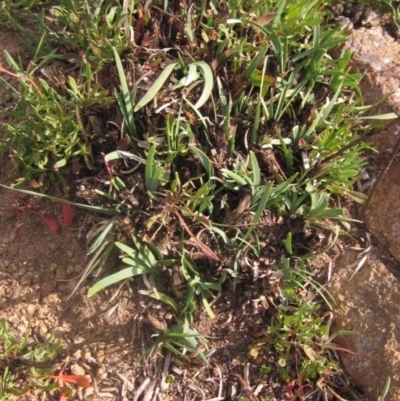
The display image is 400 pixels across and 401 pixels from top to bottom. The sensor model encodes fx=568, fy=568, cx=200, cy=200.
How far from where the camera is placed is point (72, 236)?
258 centimetres

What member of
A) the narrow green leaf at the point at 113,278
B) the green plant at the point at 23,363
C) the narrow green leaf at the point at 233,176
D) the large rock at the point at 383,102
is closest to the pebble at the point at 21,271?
the green plant at the point at 23,363

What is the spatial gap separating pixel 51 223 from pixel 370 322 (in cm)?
149

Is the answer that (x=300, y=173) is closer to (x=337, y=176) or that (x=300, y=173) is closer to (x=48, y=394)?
(x=337, y=176)

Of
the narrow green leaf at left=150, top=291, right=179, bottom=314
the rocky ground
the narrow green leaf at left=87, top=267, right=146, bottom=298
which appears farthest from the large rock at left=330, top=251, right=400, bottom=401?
the narrow green leaf at left=87, top=267, right=146, bottom=298

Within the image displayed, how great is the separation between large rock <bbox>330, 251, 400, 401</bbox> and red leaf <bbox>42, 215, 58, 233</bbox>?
4.21 feet

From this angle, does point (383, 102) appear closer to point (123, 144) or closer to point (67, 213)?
point (123, 144)

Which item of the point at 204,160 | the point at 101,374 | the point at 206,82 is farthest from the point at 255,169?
the point at 101,374

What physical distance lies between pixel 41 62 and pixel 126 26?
16.6 inches

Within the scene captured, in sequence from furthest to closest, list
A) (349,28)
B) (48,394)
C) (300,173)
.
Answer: (349,28), (300,173), (48,394)

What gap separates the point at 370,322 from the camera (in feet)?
8.20

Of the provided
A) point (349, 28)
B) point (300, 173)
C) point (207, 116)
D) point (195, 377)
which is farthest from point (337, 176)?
point (195, 377)

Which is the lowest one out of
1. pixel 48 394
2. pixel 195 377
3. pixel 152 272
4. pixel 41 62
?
pixel 48 394

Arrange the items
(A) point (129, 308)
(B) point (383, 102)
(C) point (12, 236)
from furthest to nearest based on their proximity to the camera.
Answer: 1. (B) point (383, 102)
2. (C) point (12, 236)
3. (A) point (129, 308)

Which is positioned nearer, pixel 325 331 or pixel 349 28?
pixel 325 331
